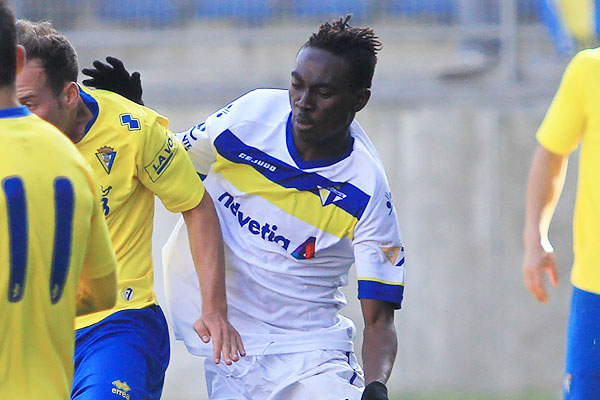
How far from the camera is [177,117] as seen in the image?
27.6 feet

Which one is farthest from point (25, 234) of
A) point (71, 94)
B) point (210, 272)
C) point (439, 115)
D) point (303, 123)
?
point (439, 115)

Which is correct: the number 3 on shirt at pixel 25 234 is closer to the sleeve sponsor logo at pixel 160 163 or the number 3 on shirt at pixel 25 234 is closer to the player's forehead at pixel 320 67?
the sleeve sponsor logo at pixel 160 163

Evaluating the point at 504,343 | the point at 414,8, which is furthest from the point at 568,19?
the point at 504,343

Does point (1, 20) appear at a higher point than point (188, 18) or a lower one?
higher

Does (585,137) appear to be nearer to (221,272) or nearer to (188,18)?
(221,272)

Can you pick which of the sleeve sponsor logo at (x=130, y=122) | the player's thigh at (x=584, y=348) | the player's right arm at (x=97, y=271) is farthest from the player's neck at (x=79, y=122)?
the player's thigh at (x=584, y=348)

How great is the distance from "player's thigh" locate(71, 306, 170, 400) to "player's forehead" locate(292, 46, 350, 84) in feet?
3.24

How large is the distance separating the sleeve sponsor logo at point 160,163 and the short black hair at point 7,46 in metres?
1.39

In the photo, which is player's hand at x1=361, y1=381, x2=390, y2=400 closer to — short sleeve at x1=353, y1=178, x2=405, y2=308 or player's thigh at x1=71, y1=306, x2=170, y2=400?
short sleeve at x1=353, y1=178, x2=405, y2=308

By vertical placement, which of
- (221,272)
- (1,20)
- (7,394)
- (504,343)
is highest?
Answer: (1,20)

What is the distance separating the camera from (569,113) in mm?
3420

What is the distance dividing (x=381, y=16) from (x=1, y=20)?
6.50m

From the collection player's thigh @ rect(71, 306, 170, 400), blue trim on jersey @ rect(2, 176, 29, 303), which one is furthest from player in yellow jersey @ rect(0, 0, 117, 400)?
player's thigh @ rect(71, 306, 170, 400)

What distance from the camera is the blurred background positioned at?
812cm
